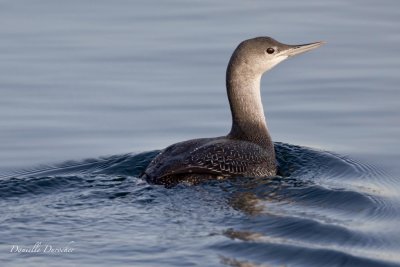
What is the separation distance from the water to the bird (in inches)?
6.0

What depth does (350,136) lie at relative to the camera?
1227cm

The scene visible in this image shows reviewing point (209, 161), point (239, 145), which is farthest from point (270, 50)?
point (209, 161)

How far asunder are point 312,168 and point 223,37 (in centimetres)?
360

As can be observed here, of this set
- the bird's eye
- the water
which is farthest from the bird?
the water

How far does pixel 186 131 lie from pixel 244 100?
1.05m

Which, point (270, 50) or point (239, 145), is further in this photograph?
point (270, 50)

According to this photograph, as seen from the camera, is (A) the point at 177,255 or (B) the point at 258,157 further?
(B) the point at 258,157

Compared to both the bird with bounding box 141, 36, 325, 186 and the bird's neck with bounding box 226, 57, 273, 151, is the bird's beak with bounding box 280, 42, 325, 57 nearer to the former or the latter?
the bird with bounding box 141, 36, 325, 186

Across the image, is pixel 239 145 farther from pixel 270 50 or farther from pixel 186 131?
pixel 186 131

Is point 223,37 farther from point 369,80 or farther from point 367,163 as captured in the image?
point 367,163

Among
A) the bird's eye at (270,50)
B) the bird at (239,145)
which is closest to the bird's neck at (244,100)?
the bird at (239,145)

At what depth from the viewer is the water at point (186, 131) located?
9.08m

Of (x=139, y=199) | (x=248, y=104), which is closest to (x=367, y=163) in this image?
(x=248, y=104)

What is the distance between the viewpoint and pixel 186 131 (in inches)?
493
